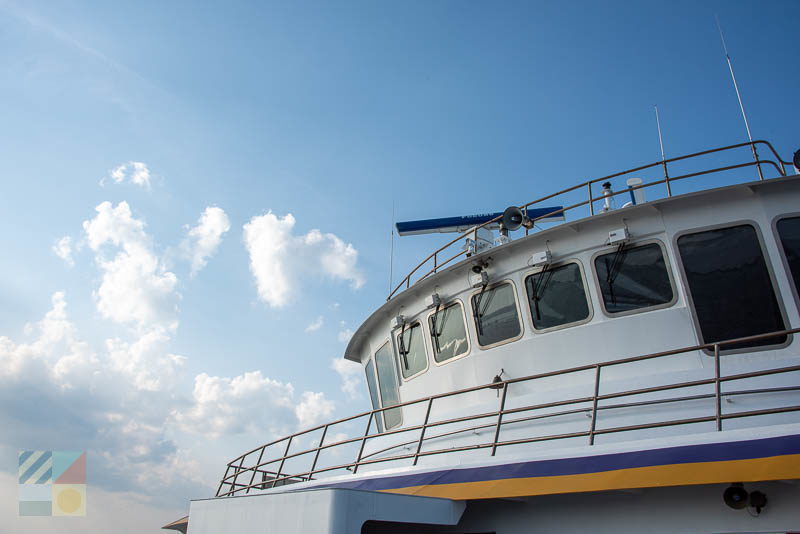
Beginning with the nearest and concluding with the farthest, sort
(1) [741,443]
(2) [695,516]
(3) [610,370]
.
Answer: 1. (1) [741,443]
2. (2) [695,516]
3. (3) [610,370]

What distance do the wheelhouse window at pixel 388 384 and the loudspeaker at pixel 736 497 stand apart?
21.0 ft

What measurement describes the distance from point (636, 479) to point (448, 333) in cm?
496

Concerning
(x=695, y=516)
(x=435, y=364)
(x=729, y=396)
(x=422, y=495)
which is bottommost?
(x=695, y=516)

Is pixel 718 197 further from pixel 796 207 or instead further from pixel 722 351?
pixel 722 351

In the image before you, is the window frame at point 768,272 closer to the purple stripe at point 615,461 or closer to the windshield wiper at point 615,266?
the windshield wiper at point 615,266

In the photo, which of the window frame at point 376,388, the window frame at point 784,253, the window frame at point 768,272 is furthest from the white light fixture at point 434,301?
the window frame at point 784,253

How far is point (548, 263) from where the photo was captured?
9156 mm

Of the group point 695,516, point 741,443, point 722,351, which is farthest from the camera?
point 722,351

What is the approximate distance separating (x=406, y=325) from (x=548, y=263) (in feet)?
10.5

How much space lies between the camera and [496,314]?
9.70 m

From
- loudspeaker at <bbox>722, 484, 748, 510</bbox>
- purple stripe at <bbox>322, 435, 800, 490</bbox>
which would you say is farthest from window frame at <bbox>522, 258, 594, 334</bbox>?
loudspeaker at <bbox>722, 484, 748, 510</bbox>

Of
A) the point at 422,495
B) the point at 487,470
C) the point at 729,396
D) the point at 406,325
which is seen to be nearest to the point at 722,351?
the point at 729,396

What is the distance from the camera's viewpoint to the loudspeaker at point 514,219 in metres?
10.0

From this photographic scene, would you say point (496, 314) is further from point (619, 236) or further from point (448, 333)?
point (619, 236)
